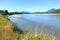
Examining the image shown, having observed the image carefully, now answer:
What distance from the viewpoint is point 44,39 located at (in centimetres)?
673

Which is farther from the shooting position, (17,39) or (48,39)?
(48,39)

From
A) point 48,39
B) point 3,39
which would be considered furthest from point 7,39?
point 48,39

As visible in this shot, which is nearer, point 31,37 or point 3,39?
point 3,39

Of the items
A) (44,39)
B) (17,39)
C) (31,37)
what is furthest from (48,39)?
(17,39)

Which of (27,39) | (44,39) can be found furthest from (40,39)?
(27,39)

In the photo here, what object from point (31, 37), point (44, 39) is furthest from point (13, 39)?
point (44, 39)

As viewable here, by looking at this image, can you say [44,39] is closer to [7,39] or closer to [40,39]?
[40,39]

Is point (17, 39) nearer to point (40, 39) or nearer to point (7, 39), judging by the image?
point (7, 39)

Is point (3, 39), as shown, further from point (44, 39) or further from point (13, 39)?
point (44, 39)

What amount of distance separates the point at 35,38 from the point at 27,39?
0.47 meters

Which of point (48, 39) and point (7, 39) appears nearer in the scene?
point (7, 39)

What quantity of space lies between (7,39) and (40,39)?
1.40m

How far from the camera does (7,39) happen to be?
6.21 m

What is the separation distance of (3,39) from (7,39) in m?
0.17
